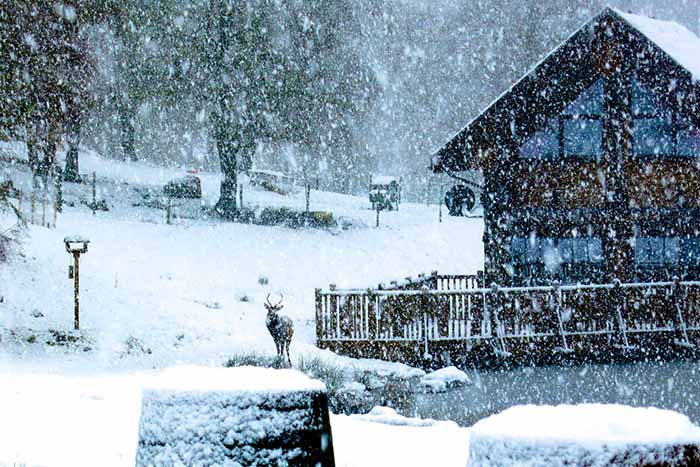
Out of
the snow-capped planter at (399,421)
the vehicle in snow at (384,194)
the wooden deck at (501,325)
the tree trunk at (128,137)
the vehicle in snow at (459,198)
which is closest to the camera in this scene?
the snow-capped planter at (399,421)

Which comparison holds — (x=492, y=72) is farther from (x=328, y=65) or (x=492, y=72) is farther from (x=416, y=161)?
(x=328, y=65)

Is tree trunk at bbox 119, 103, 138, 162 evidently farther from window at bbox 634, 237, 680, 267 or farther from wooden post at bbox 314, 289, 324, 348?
window at bbox 634, 237, 680, 267

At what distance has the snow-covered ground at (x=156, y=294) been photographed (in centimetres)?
1021

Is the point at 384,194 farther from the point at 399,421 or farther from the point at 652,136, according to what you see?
the point at 399,421

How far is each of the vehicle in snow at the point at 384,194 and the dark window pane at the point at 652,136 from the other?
72.8 ft

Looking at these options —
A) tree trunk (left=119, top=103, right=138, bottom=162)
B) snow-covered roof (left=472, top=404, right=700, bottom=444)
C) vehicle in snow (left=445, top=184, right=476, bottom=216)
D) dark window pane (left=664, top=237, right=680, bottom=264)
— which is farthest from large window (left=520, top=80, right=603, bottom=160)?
tree trunk (left=119, top=103, right=138, bottom=162)

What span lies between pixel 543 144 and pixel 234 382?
64.0ft

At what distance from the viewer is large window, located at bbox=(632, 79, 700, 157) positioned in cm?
2252

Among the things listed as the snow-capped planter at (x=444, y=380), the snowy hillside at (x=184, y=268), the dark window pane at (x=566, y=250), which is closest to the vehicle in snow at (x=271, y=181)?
the snowy hillside at (x=184, y=268)

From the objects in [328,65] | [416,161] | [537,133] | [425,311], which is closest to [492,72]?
[416,161]

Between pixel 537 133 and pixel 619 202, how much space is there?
2527 mm

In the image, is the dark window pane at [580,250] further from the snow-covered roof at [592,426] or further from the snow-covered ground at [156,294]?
the snow-covered roof at [592,426]

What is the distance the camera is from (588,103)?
23109 mm

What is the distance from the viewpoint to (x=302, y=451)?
452 cm
